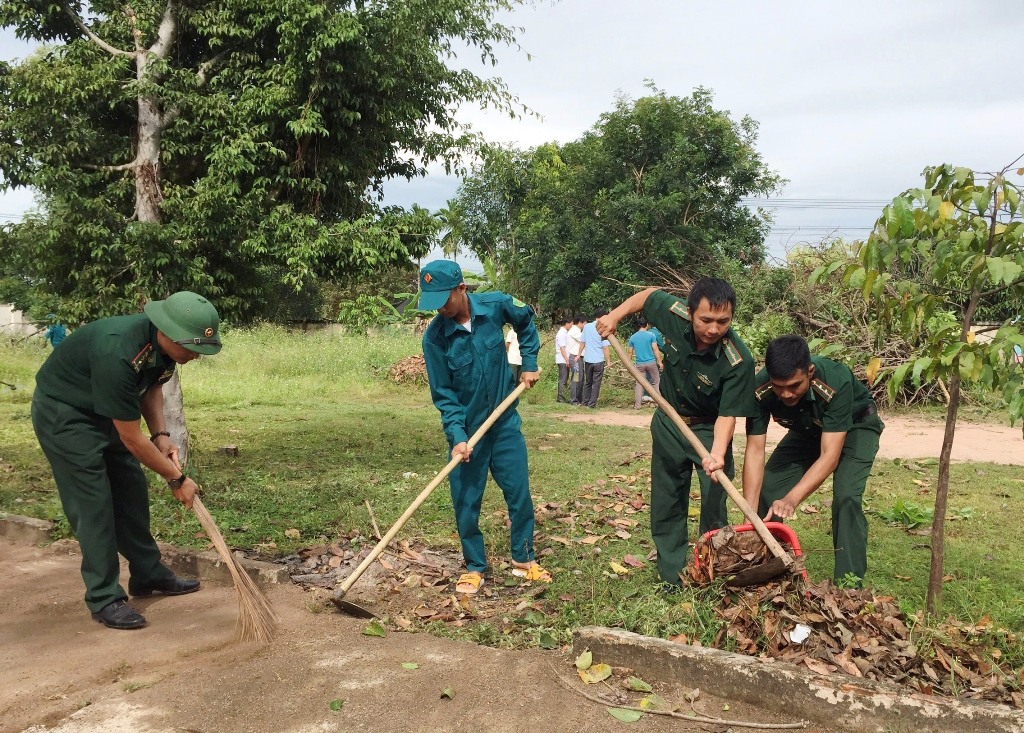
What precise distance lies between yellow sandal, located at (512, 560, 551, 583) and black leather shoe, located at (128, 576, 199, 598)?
6.16 ft

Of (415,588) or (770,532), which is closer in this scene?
(770,532)

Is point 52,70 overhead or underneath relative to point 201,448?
overhead

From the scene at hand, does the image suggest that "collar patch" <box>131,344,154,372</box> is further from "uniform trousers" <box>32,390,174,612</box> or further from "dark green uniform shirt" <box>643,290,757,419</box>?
"dark green uniform shirt" <box>643,290,757,419</box>

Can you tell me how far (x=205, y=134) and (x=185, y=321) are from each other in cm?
428

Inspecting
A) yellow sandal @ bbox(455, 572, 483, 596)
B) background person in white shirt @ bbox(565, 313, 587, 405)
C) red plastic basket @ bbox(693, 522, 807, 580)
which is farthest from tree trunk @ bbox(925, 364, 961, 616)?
background person in white shirt @ bbox(565, 313, 587, 405)

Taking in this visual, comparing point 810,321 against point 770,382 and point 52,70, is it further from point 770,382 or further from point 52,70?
point 52,70

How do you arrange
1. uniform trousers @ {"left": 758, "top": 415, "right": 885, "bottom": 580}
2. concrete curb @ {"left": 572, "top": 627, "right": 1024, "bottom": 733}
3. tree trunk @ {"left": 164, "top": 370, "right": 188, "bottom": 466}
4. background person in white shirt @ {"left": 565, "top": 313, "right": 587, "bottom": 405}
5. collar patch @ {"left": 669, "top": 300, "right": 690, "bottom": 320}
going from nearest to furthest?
concrete curb @ {"left": 572, "top": 627, "right": 1024, "bottom": 733}
uniform trousers @ {"left": 758, "top": 415, "right": 885, "bottom": 580}
collar patch @ {"left": 669, "top": 300, "right": 690, "bottom": 320}
tree trunk @ {"left": 164, "top": 370, "right": 188, "bottom": 466}
background person in white shirt @ {"left": 565, "top": 313, "right": 587, "bottom": 405}

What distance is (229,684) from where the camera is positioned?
3527mm

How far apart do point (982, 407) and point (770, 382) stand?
36.2 feet

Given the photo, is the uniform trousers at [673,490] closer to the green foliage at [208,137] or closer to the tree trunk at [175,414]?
the green foliage at [208,137]

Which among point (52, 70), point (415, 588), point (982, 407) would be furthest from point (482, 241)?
point (415, 588)

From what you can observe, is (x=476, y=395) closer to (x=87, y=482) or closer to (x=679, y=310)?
(x=679, y=310)

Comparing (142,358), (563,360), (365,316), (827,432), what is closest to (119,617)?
(142,358)

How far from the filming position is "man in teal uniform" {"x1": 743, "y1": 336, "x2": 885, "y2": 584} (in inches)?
166
